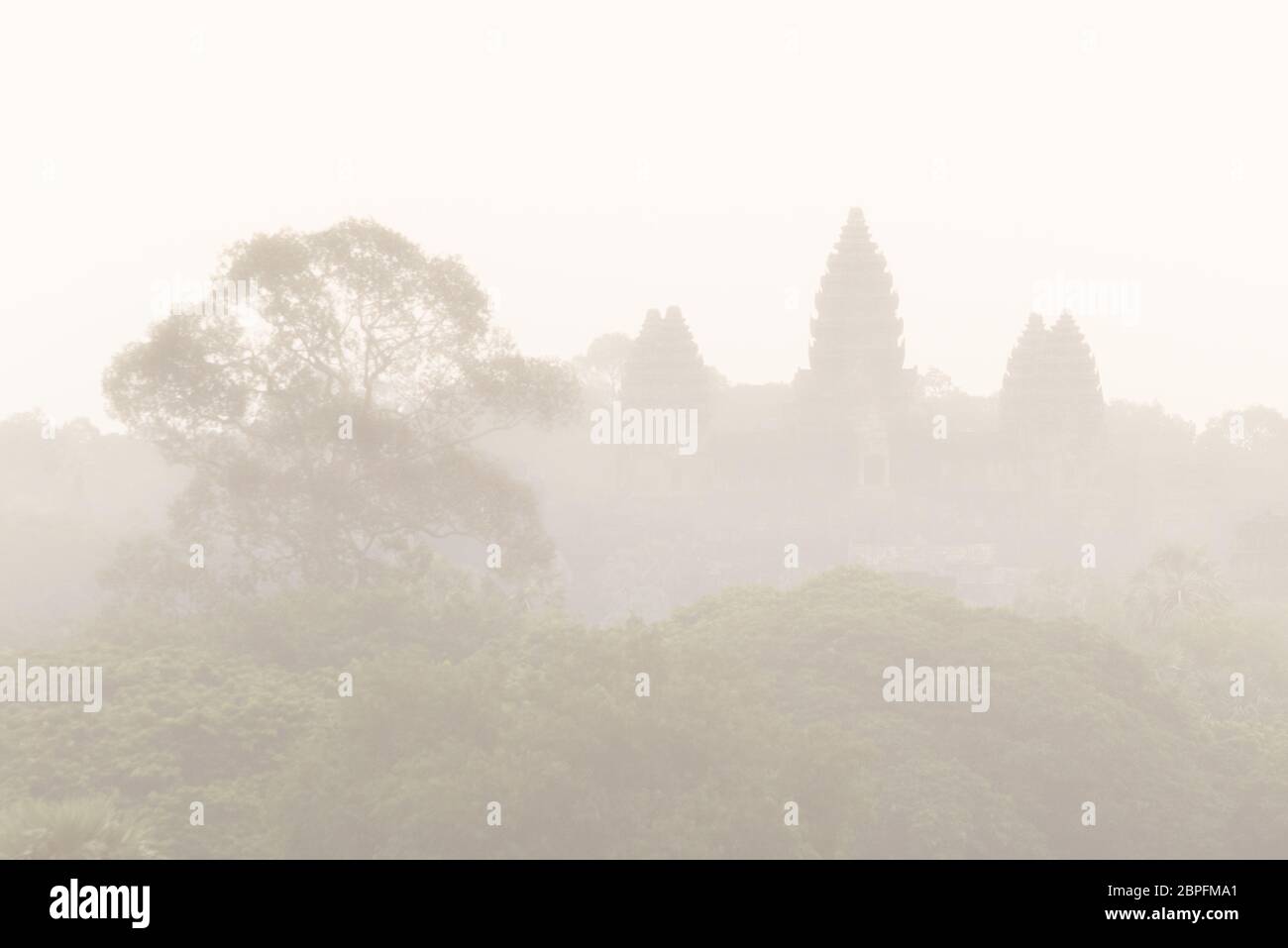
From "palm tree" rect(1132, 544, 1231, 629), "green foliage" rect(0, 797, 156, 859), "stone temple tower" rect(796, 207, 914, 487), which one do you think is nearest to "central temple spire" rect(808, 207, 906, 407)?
"stone temple tower" rect(796, 207, 914, 487)

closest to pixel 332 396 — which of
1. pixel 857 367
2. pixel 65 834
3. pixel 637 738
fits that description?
pixel 637 738

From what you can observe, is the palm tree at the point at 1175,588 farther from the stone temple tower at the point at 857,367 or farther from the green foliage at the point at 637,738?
the stone temple tower at the point at 857,367

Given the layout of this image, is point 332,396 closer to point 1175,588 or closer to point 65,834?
point 65,834

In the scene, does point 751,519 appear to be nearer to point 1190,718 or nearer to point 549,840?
point 1190,718

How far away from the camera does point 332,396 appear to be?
89.1ft

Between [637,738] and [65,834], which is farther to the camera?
[637,738]

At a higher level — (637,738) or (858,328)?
(858,328)

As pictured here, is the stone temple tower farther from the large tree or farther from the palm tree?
the large tree

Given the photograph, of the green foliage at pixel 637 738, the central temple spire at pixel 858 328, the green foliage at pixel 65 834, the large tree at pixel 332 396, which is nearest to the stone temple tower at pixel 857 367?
the central temple spire at pixel 858 328

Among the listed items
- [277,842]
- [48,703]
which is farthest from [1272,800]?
[48,703]

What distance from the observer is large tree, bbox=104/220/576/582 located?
26844mm

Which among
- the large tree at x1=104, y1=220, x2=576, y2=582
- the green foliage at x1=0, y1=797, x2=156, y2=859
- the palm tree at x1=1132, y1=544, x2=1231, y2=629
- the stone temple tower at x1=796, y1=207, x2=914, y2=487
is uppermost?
the stone temple tower at x1=796, y1=207, x2=914, y2=487

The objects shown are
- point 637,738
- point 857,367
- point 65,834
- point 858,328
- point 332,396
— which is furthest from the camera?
point 858,328
